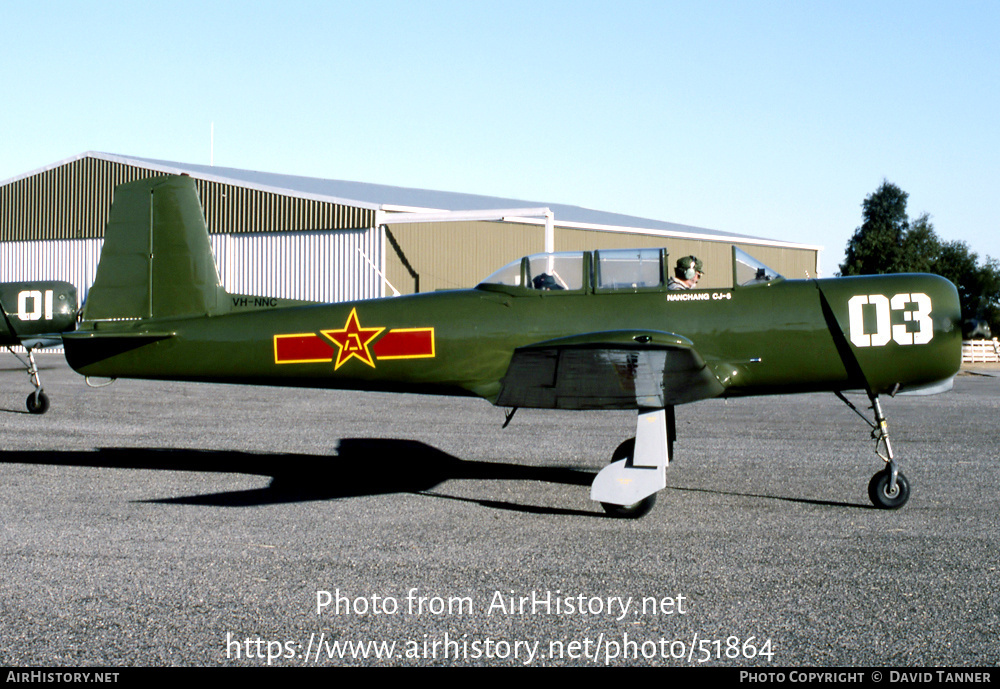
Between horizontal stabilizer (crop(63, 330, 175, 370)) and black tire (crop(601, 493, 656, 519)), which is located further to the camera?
horizontal stabilizer (crop(63, 330, 175, 370))

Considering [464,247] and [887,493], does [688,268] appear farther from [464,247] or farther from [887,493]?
[464,247]

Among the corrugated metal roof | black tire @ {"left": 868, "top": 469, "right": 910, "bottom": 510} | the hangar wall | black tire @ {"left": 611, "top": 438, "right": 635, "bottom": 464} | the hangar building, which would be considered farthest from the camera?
the corrugated metal roof

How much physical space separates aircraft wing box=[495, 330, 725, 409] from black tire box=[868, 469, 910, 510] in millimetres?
1667

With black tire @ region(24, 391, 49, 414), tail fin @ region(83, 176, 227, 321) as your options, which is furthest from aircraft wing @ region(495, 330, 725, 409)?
black tire @ region(24, 391, 49, 414)

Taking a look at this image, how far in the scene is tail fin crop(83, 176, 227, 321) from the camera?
30.7 feet

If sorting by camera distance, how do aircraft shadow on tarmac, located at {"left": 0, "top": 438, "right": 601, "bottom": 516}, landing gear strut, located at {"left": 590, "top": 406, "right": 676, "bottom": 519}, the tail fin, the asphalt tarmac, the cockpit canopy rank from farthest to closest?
the tail fin, aircraft shadow on tarmac, located at {"left": 0, "top": 438, "right": 601, "bottom": 516}, the cockpit canopy, landing gear strut, located at {"left": 590, "top": 406, "right": 676, "bottom": 519}, the asphalt tarmac

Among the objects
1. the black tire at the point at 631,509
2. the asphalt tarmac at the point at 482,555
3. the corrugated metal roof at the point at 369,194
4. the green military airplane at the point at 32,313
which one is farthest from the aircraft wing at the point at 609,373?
the corrugated metal roof at the point at 369,194

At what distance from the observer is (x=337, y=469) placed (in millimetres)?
10172

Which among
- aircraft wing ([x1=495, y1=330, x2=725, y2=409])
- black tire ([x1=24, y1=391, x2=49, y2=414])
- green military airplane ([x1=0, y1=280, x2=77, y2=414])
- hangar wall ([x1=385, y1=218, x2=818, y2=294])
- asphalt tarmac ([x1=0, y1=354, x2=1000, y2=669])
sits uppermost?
hangar wall ([x1=385, y1=218, x2=818, y2=294])

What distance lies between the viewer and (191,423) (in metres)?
14.7

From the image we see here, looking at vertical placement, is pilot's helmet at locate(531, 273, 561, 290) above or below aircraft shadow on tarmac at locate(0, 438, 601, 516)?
above

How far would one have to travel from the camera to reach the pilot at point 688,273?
27.6 feet

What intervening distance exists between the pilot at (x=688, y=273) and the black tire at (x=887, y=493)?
230cm

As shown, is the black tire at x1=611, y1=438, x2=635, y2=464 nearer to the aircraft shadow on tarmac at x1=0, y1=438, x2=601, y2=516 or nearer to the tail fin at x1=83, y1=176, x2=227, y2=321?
the aircraft shadow on tarmac at x1=0, y1=438, x2=601, y2=516
